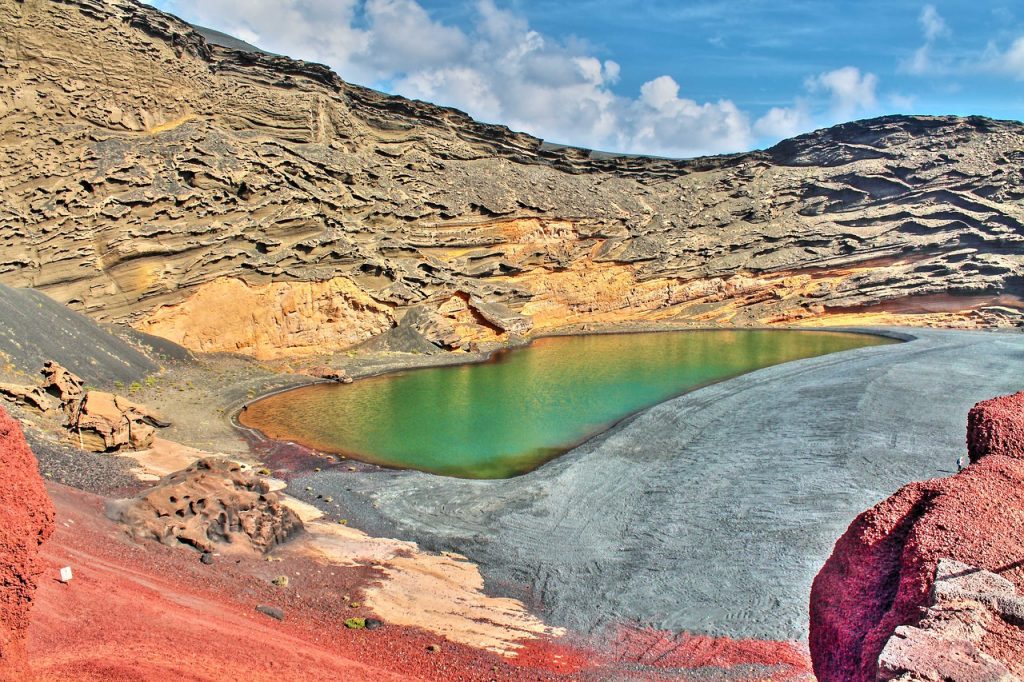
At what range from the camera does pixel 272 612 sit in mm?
8805

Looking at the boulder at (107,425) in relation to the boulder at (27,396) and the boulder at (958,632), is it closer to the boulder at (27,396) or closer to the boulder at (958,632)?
the boulder at (27,396)

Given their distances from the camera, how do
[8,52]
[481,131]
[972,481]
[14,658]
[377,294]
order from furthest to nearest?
[481,131] → [377,294] → [8,52] → [972,481] → [14,658]

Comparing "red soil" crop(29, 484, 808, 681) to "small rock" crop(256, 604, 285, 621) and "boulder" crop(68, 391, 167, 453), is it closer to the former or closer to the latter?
"small rock" crop(256, 604, 285, 621)

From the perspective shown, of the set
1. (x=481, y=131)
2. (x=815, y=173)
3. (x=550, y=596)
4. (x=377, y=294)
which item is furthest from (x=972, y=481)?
(x=815, y=173)

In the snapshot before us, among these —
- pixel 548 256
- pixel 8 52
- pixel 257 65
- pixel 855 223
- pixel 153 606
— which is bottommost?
pixel 153 606

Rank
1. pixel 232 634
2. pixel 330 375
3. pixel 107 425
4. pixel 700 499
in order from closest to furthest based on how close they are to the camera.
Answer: pixel 232 634 < pixel 700 499 < pixel 107 425 < pixel 330 375

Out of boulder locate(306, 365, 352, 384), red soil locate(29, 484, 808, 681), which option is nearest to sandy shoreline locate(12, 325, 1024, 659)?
red soil locate(29, 484, 808, 681)

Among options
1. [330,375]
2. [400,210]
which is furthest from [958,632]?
[400,210]

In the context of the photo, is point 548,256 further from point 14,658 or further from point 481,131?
point 14,658

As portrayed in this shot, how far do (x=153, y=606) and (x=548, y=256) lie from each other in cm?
3945

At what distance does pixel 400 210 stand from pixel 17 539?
35370 mm

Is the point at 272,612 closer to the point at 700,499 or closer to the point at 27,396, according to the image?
the point at 700,499

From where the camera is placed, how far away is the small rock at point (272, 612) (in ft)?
28.7

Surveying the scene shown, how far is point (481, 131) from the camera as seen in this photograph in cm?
4731
